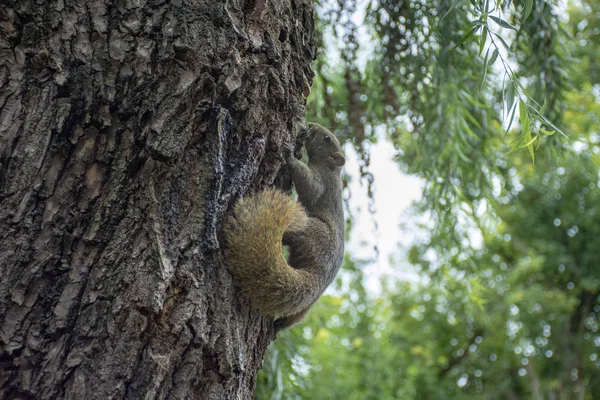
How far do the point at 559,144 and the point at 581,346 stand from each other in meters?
10.2

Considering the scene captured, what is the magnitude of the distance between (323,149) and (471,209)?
1095mm

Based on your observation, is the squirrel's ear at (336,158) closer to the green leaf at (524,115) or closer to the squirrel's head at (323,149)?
the squirrel's head at (323,149)

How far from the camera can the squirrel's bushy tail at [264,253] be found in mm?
1627

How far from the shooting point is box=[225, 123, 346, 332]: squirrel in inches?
64.5

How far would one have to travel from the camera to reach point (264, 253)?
1716 millimetres

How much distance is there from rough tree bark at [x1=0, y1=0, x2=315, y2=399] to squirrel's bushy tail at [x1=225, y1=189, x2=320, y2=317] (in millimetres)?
53

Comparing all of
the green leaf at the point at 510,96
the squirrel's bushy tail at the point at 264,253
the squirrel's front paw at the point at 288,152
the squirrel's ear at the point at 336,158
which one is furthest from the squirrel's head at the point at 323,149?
the green leaf at the point at 510,96

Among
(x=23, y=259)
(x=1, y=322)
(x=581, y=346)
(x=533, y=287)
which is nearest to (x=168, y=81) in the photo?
(x=23, y=259)

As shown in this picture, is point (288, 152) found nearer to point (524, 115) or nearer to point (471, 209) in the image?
point (524, 115)

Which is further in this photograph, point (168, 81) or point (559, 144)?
point (559, 144)

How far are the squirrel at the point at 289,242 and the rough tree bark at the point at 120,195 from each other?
0.22 ft

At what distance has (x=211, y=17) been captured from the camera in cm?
153

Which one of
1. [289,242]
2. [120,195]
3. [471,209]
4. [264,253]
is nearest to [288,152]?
[264,253]

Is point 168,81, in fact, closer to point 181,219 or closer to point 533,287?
point 181,219
